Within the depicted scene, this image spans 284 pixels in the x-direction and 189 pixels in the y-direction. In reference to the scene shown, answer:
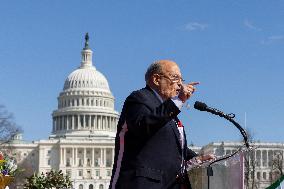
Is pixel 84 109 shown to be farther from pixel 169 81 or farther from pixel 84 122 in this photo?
pixel 169 81

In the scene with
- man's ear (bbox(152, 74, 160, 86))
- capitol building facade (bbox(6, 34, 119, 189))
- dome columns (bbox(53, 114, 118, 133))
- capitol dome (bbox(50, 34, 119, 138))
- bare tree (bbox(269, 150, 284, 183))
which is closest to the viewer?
man's ear (bbox(152, 74, 160, 86))

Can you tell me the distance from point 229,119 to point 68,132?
145355mm

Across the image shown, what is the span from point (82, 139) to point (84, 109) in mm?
6975

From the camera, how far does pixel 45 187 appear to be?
3519 cm

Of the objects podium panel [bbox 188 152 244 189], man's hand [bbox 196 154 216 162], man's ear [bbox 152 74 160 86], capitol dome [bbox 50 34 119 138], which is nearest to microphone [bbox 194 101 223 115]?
man's ear [bbox 152 74 160 86]

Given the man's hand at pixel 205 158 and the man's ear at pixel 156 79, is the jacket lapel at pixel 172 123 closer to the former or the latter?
the man's ear at pixel 156 79

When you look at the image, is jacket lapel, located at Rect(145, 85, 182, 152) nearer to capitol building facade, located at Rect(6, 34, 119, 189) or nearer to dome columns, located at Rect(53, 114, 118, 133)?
capitol building facade, located at Rect(6, 34, 119, 189)

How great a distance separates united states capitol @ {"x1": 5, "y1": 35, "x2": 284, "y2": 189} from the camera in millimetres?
143750

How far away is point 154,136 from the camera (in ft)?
18.2

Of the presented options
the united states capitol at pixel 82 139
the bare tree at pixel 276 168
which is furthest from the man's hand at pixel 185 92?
the united states capitol at pixel 82 139

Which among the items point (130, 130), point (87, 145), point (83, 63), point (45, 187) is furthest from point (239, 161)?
point (83, 63)

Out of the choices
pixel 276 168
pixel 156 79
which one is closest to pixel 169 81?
pixel 156 79

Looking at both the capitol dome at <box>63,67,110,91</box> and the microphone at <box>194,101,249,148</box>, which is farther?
the capitol dome at <box>63,67,110,91</box>

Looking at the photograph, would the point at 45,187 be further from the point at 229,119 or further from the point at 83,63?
the point at 83,63
